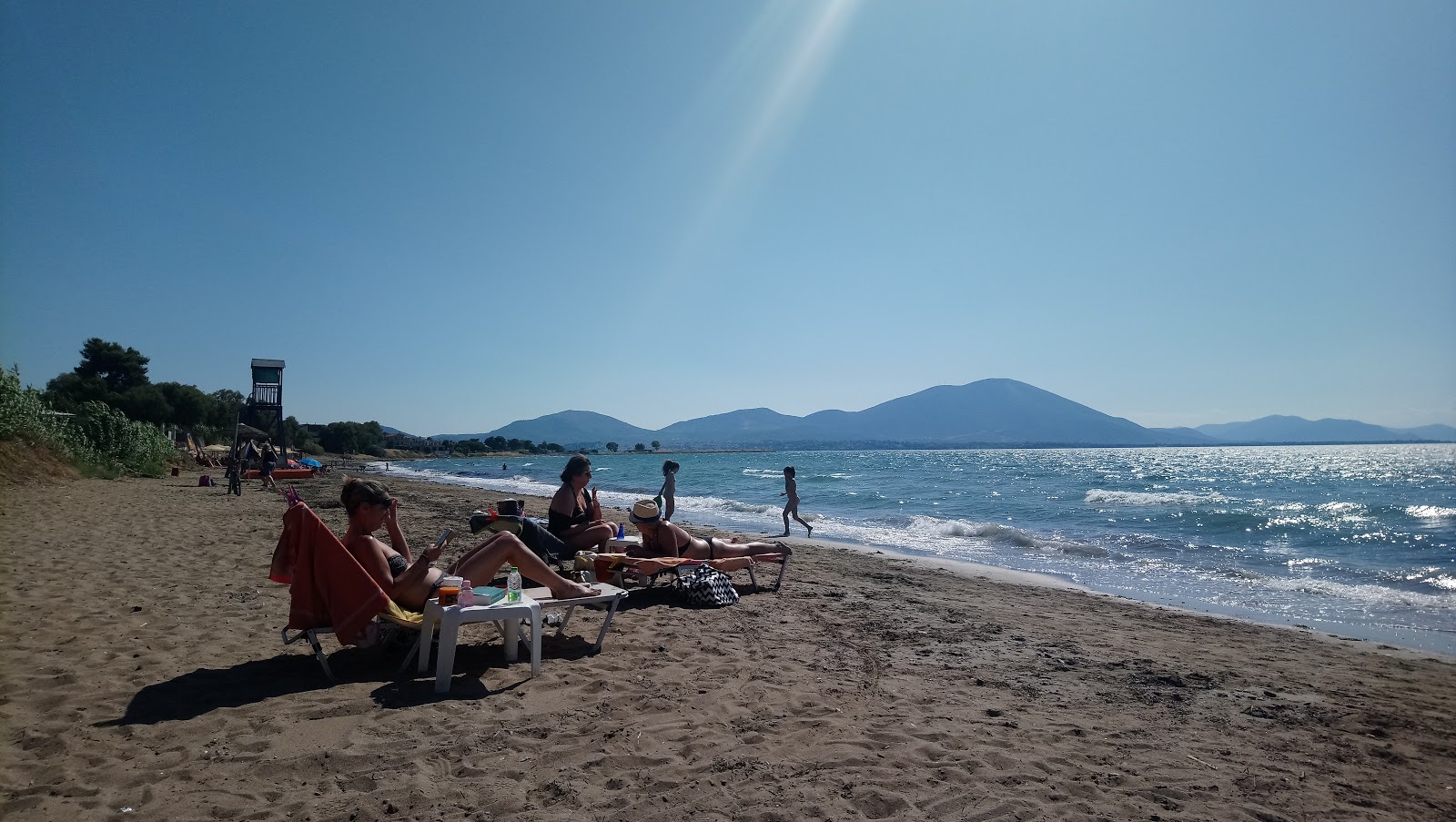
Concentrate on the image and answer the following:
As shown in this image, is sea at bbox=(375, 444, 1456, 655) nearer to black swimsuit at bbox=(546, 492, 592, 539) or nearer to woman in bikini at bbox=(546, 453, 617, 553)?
woman in bikini at bbox=(546, 453, 617, 553)

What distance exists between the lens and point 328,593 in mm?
3900

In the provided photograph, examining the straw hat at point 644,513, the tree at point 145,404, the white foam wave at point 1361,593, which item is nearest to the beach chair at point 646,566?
the straw hat at point 644,513

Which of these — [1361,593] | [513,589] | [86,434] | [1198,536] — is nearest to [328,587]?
[513,589]

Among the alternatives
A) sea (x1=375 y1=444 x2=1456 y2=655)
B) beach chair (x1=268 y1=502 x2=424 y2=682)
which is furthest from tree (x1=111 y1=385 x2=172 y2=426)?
beach chair (x1=268 y1=502 x2=424 y2=682)

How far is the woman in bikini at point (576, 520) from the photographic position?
705 centimetres

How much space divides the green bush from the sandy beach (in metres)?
14.5

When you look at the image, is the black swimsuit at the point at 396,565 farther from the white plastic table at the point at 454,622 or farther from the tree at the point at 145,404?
the tree at the point at 145,404

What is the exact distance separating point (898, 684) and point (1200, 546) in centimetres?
1263

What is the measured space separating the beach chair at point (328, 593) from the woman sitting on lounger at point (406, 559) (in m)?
0.20

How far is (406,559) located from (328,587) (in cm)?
75

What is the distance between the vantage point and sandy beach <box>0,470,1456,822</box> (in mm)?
2801

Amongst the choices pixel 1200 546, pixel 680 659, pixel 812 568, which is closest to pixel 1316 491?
pixel 1200 546

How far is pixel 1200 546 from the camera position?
45.6 ft

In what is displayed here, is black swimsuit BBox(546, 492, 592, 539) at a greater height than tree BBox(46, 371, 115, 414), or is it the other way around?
tree BBox(46, 371, 115, 414)
